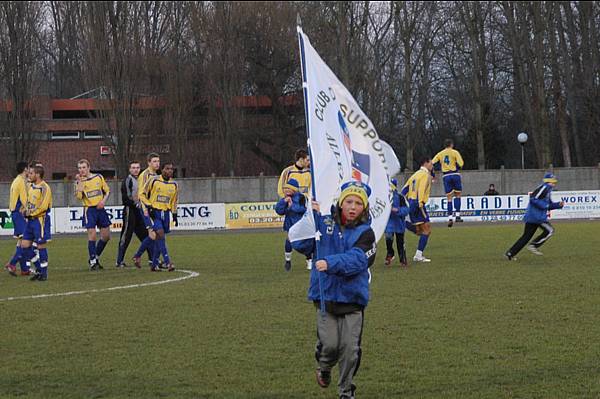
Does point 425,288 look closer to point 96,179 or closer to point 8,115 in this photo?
point 96,179

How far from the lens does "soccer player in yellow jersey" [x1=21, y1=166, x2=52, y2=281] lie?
55.7 feet

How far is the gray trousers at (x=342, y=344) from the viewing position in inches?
289

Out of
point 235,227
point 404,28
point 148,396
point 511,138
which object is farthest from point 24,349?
point 511,138

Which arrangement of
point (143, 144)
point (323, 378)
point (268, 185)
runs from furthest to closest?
point (143, 144)
point (268, 185)
point (323, 378)

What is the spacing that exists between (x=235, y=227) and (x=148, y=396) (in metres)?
31.0

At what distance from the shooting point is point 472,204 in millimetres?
39594

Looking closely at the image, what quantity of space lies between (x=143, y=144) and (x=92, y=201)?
3568cm

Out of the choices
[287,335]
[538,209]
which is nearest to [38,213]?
[287,335]

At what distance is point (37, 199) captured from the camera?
16984 millimetres

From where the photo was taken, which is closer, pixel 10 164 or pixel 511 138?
pixel 10 164

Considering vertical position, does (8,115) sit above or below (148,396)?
above

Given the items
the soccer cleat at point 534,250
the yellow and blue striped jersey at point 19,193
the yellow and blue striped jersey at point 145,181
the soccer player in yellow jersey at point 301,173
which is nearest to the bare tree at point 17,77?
the yellow and blue striped jersey at point 19,193

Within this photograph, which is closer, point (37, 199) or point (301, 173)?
point (37, 199)

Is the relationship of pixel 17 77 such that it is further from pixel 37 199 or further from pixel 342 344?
pixel 342 344
